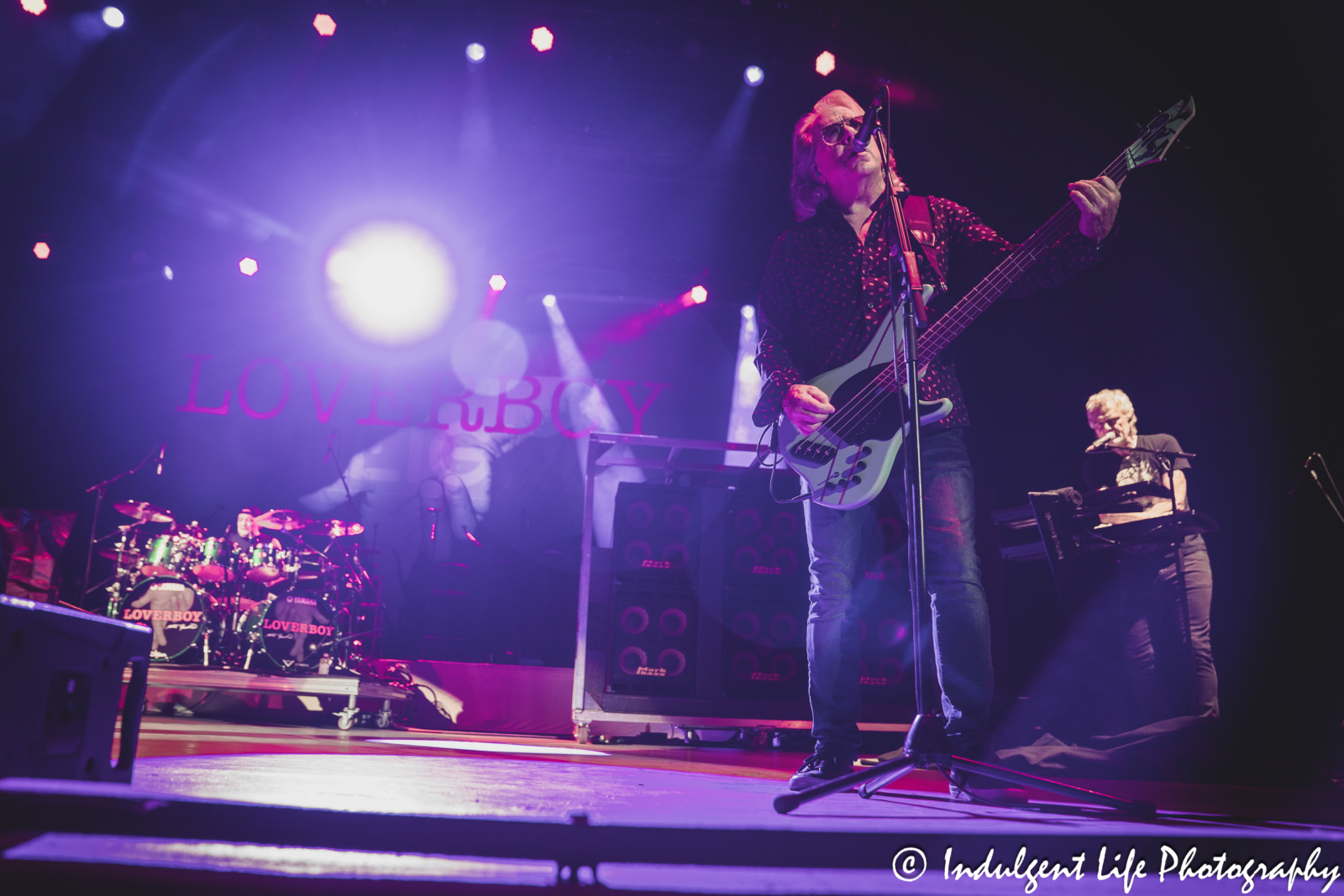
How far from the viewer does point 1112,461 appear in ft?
11.6

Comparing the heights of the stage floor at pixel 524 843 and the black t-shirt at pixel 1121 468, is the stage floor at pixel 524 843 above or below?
below

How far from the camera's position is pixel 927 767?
4.25 ft

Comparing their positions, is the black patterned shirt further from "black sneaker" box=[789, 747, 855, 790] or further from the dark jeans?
the dark jeans

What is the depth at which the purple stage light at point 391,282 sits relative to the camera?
7078 millimetres

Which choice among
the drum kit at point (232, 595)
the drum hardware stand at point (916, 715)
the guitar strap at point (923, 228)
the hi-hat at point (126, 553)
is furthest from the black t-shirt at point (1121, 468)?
the hi-hat at point (126, 553)

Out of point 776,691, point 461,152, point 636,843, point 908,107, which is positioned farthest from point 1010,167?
point 636,843

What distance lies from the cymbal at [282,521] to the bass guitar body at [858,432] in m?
Result: 4.38

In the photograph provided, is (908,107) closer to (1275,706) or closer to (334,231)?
(1275,706)

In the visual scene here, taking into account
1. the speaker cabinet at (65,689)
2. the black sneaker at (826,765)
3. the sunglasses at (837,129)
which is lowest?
the black sneaker at (826,765)

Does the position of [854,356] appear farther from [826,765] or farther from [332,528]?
[332,528]

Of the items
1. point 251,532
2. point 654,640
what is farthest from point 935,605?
point 251,532

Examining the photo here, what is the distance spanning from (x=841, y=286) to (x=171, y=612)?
4.74 meters

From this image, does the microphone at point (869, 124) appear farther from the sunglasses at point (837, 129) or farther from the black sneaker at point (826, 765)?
the black sneaker at point (826, 765)

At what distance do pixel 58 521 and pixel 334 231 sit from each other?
10.5 feet
